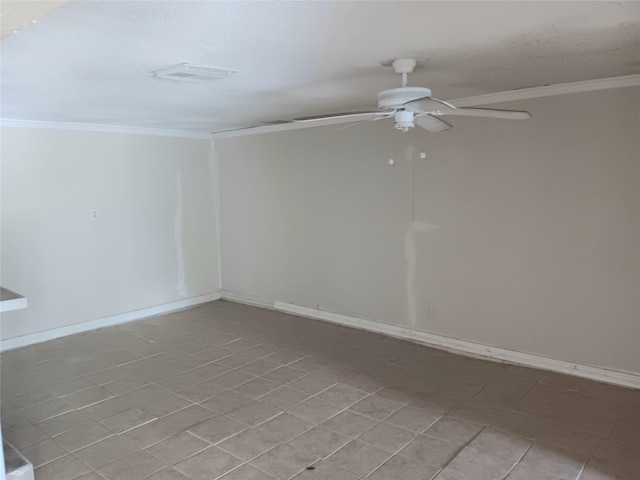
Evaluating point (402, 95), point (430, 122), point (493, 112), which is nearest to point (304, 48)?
point (402, 95)

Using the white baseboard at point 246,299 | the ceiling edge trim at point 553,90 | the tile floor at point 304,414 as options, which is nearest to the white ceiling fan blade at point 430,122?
the ceiling edge trim at point 553,90

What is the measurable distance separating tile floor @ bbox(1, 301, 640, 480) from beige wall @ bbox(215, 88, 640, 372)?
0.39 metres

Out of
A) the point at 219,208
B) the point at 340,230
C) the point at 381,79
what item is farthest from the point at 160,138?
the point at 381,79

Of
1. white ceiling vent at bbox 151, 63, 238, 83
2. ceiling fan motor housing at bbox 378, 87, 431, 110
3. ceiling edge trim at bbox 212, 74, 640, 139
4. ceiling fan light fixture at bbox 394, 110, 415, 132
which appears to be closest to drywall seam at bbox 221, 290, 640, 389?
ceiling edge trim at bbox 212, 74, 640, 139

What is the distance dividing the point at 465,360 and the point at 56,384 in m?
3.36

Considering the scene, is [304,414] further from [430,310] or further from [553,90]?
[553,90]

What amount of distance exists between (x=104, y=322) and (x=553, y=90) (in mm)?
4899

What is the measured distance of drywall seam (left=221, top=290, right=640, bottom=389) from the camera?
361 centimetres

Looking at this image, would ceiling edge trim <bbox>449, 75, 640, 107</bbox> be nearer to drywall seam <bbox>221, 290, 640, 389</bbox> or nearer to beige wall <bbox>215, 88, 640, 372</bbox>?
beige wall <bbox>215, 88, 640, 372</bbox>

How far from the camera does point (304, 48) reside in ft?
7.98

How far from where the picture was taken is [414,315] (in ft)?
15.2

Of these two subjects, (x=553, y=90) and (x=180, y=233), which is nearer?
(x=553, y=90)

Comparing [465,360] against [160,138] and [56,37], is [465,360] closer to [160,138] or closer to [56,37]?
[56,37]

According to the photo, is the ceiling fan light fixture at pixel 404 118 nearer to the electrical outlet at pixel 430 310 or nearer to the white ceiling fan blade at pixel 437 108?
the white ceiling fan blade at pixel 437 108
